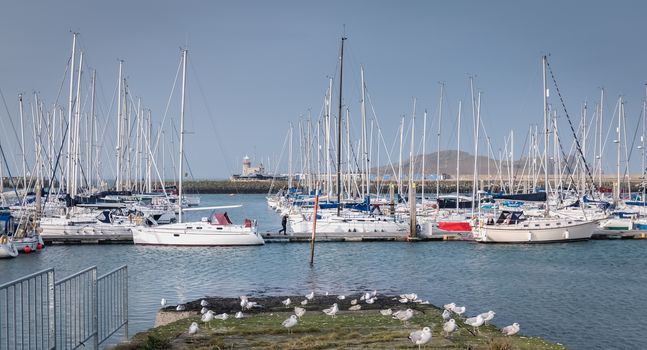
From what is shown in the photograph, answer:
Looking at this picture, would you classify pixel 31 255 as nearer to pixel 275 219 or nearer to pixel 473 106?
pixel 473 106

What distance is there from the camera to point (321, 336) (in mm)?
16422

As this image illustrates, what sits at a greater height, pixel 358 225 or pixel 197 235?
pixel 358 225

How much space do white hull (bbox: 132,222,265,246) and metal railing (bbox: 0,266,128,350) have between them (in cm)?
3432

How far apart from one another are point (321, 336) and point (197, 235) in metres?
34.3

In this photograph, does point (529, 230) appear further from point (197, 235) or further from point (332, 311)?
point (332, 311)

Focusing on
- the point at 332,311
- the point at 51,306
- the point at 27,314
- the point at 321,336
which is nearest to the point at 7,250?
the point at 332,311

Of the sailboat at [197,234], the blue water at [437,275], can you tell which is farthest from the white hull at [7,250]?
the sailboat at [197,234]

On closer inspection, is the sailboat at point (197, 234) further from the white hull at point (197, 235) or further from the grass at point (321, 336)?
the grass at point (321, 336)

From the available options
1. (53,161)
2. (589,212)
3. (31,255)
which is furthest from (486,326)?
(53,161)

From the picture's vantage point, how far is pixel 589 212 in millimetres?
65750

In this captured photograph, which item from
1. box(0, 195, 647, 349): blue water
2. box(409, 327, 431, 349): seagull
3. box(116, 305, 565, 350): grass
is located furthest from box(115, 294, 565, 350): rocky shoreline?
box(0, 195, 647, 349): blue water

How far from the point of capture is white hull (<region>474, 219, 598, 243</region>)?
175 ft

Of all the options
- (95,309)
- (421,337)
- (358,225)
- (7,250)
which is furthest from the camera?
(358,225)

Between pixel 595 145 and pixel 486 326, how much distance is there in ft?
257
